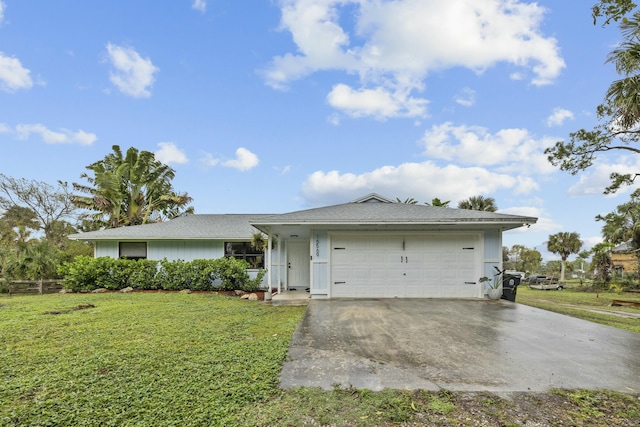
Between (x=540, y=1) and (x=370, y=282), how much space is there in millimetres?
8717

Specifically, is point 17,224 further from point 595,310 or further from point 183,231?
point 595,310

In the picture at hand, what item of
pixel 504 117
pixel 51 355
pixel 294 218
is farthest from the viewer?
pixel 504 117

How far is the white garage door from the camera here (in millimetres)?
9578

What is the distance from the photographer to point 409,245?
971 cm

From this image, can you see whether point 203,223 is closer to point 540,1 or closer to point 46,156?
point 46,156

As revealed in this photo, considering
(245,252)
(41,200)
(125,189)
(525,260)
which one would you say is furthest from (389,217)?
(525,260)

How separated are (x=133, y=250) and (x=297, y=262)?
7269 mm

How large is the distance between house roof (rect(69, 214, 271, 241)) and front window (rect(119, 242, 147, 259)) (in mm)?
551

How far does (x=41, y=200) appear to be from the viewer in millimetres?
23656

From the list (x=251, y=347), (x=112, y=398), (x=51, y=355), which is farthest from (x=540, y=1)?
(x=51, y=355)

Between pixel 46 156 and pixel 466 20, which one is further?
pixel 46 156

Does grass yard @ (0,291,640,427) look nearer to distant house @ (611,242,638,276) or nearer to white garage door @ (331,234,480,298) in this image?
white garage door @ (331,234,480,298)

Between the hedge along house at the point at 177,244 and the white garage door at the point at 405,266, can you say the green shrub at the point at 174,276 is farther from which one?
the white garage door at the point at 405,266

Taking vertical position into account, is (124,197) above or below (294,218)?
above
